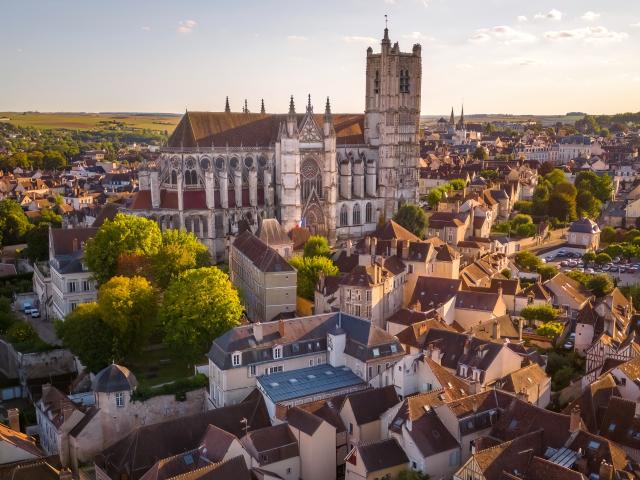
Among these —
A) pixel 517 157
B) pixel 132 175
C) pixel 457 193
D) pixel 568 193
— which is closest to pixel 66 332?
pixel 457 193

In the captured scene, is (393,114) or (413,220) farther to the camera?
(393,114)

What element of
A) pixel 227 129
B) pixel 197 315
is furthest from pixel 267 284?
pixel 227 129

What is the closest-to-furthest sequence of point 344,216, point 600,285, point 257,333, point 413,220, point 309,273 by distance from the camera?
point 257,333 < point 309,273 < point 600,285 < point 413,220 < point 344,216

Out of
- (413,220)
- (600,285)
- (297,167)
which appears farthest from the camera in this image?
(297,167)

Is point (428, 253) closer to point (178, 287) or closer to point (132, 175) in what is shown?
point (178, 287)

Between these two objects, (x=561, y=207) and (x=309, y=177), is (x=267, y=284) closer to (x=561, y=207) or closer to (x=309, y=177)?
(x=309, y=177)

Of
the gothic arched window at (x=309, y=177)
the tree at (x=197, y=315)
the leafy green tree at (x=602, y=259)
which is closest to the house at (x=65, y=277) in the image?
the tree at (x=197, y=315)
